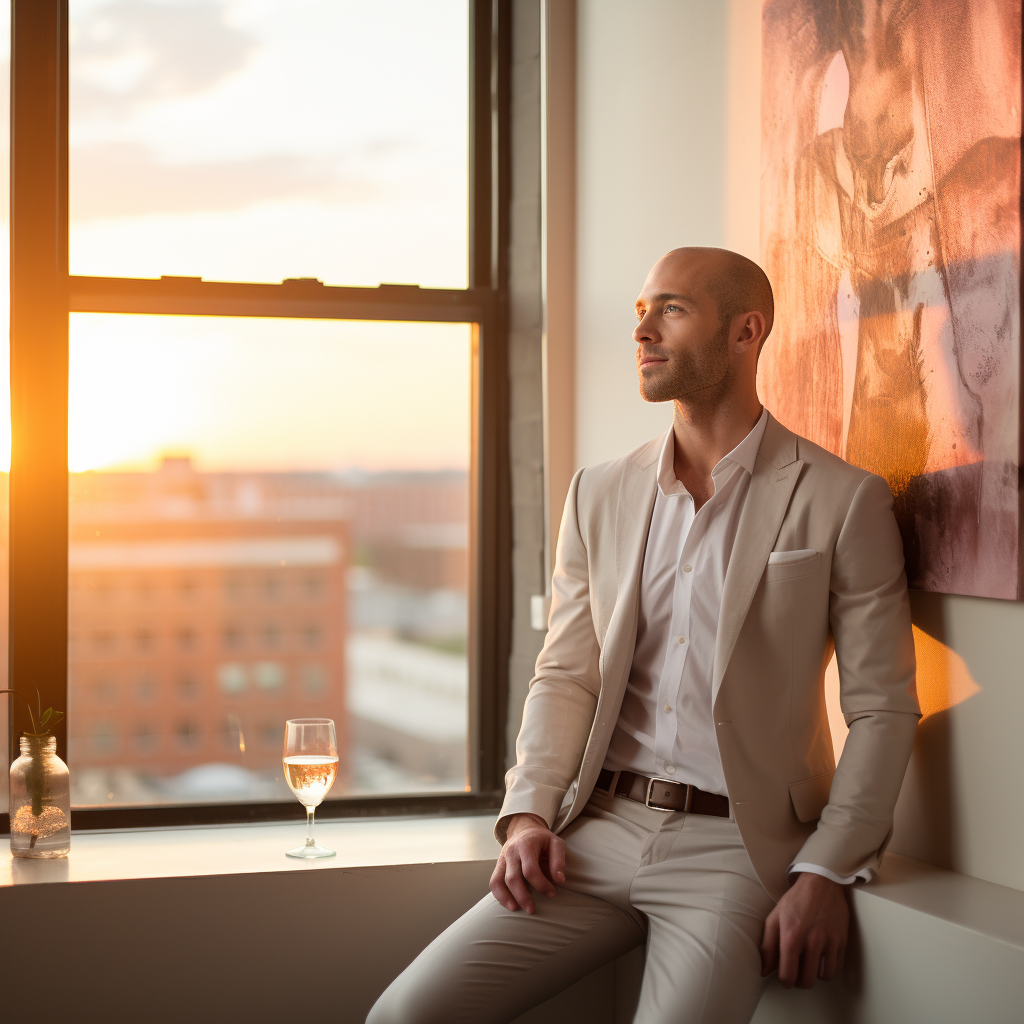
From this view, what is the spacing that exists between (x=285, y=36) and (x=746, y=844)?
89.2 inches

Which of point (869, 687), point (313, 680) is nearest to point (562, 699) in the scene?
point (869, 687)

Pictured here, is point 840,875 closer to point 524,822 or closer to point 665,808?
point 665,808

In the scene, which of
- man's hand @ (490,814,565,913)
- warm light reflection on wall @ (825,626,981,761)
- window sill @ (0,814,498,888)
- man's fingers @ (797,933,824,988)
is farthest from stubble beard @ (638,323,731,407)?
window sill @ (0,814,498,888)

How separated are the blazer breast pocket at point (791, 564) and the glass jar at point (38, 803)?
1491 mm

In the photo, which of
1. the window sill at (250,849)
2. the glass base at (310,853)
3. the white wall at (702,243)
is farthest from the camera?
Answer: the glass base at (310,853)

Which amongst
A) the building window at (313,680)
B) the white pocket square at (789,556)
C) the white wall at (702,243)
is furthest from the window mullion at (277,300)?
the white pocket square at (789,556)

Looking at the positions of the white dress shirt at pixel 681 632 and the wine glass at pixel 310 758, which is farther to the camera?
the wine glass at pixel 310 758

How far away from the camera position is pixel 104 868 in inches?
82.2

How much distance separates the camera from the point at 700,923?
1513 millimetres

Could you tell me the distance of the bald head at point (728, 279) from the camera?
5.65 feet

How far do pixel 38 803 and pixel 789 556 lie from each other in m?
1.55

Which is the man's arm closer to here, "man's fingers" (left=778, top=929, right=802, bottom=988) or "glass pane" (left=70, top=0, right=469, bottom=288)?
"man's fingers" (left=778, top=929, right=802, bottom=988)

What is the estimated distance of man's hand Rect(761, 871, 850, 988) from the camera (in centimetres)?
144

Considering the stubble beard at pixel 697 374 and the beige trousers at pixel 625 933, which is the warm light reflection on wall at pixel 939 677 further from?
the stubble beard at pixel 697 374
